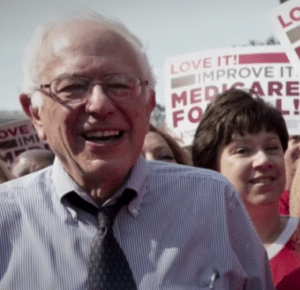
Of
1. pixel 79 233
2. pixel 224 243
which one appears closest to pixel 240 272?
pixel 224 243

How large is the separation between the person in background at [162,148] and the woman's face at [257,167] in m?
1.25

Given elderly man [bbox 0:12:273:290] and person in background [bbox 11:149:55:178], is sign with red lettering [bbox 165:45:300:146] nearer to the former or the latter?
person in background [bbox 11:149:55:178]

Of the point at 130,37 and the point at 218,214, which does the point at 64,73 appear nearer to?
the point at 130,37

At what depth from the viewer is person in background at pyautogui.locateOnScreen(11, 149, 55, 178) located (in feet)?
16.9

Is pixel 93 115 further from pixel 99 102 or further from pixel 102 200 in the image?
pixel 102 200

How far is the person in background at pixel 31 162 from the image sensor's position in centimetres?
514

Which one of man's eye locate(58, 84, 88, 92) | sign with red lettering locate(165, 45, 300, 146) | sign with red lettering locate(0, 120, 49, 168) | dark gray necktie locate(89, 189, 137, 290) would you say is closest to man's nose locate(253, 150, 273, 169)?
dark gray necktie locate(89, 189, 137, 290)

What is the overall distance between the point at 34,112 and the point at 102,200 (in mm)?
386

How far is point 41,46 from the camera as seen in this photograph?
2131mm

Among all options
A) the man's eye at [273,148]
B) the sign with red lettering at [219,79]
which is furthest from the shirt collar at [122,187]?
the sign with red lettering at [219,79]

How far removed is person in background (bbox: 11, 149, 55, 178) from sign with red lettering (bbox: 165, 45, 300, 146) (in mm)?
1044

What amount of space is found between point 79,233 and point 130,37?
26.4 inches

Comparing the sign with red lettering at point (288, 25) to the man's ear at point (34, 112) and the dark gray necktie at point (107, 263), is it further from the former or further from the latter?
the dark gray necktie at point (107, 263)

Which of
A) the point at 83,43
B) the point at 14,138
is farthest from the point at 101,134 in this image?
the point at 14,138
